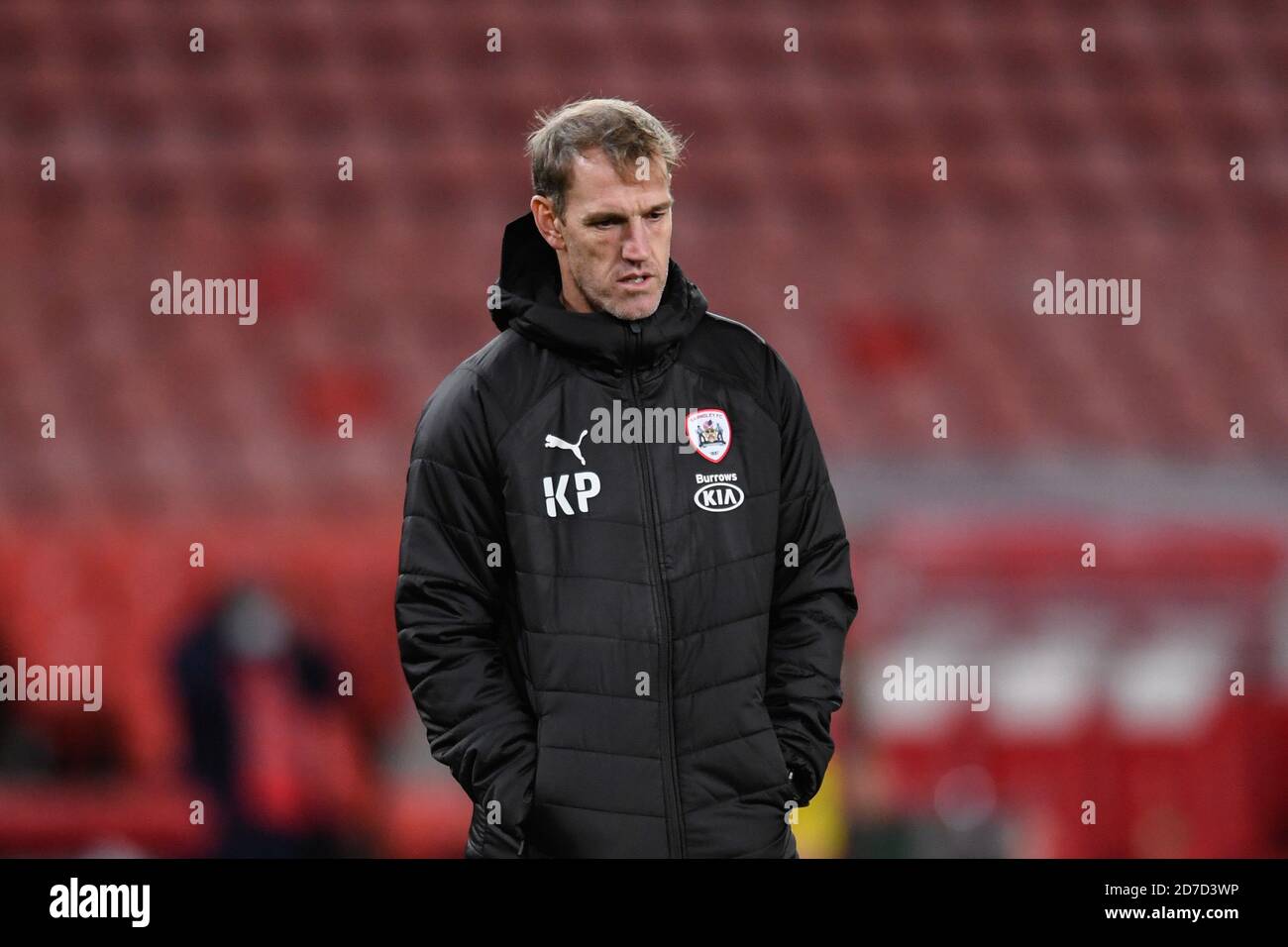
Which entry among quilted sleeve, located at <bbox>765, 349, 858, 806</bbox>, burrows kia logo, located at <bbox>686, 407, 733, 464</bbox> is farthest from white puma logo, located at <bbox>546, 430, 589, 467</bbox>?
quilted sleeve, located at <bbox>765, 349, 858, 806</bbox>

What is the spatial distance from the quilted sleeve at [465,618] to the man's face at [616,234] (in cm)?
16

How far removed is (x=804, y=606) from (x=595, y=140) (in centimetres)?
52

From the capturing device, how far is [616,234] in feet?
4.90

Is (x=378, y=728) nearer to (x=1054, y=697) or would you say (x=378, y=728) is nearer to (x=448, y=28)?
(x=1054, y=697)

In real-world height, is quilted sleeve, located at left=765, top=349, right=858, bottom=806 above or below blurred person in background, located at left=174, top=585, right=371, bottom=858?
above

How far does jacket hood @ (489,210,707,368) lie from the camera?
4.93 feet

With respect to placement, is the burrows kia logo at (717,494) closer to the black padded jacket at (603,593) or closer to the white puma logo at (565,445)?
the black padded jacket at (603,593)

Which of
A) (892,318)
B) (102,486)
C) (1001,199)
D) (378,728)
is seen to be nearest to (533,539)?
(378,728)

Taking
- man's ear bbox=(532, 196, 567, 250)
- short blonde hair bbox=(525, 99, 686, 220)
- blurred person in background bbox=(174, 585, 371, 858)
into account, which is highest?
short blonde hair bbox=(525, 99, 686, 220)

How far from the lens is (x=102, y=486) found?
4242 mm

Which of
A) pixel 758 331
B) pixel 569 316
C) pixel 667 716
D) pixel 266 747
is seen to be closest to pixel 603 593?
pixel 667 716

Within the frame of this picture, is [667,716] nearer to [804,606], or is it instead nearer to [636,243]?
[804,606]

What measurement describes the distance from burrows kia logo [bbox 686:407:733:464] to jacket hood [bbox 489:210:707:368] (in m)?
0.07

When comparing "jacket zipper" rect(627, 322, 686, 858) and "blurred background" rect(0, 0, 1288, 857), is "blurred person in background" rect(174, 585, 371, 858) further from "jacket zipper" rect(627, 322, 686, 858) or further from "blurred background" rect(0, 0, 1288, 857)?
"jacket zipper" rect(627, 322, 686, 858)
